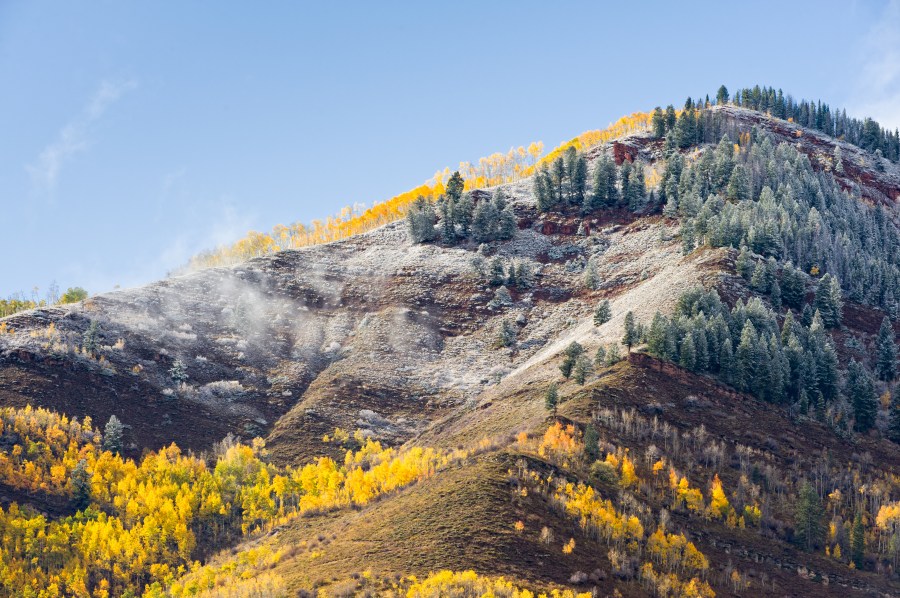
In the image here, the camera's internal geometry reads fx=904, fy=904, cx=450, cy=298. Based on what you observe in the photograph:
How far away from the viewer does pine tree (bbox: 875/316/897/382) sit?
533ft

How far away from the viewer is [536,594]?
90375 mm

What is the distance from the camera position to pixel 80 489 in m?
143

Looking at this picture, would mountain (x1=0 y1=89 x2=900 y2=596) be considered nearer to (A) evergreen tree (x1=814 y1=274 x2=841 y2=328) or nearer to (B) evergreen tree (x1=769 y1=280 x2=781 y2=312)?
(A) evergreen tree (x1=814 y1=274 x2=841 y2=328)

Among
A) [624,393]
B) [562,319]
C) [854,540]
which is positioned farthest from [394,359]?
[854,540]

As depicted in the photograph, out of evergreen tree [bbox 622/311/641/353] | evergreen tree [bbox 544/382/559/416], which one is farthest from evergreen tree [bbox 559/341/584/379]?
evergreen tree [bbox 544/382/559/416]

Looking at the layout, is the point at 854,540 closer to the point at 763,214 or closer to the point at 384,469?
the point at 384,469

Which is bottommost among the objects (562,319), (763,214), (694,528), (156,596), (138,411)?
Answer: (156,596)

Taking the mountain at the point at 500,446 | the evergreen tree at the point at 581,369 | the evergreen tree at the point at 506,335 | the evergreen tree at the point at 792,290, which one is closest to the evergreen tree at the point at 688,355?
the mountain at the point at 500,446

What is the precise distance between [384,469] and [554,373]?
36174 mm

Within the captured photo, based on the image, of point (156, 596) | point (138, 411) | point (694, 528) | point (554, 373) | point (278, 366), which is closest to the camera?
point (694, 528)

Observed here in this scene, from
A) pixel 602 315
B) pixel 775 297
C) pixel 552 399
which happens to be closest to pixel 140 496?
pixel 552 399

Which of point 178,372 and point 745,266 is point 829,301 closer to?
point 745,266

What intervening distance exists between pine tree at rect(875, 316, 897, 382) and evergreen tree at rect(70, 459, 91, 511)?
137 meters

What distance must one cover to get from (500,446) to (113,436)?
70035 mm
